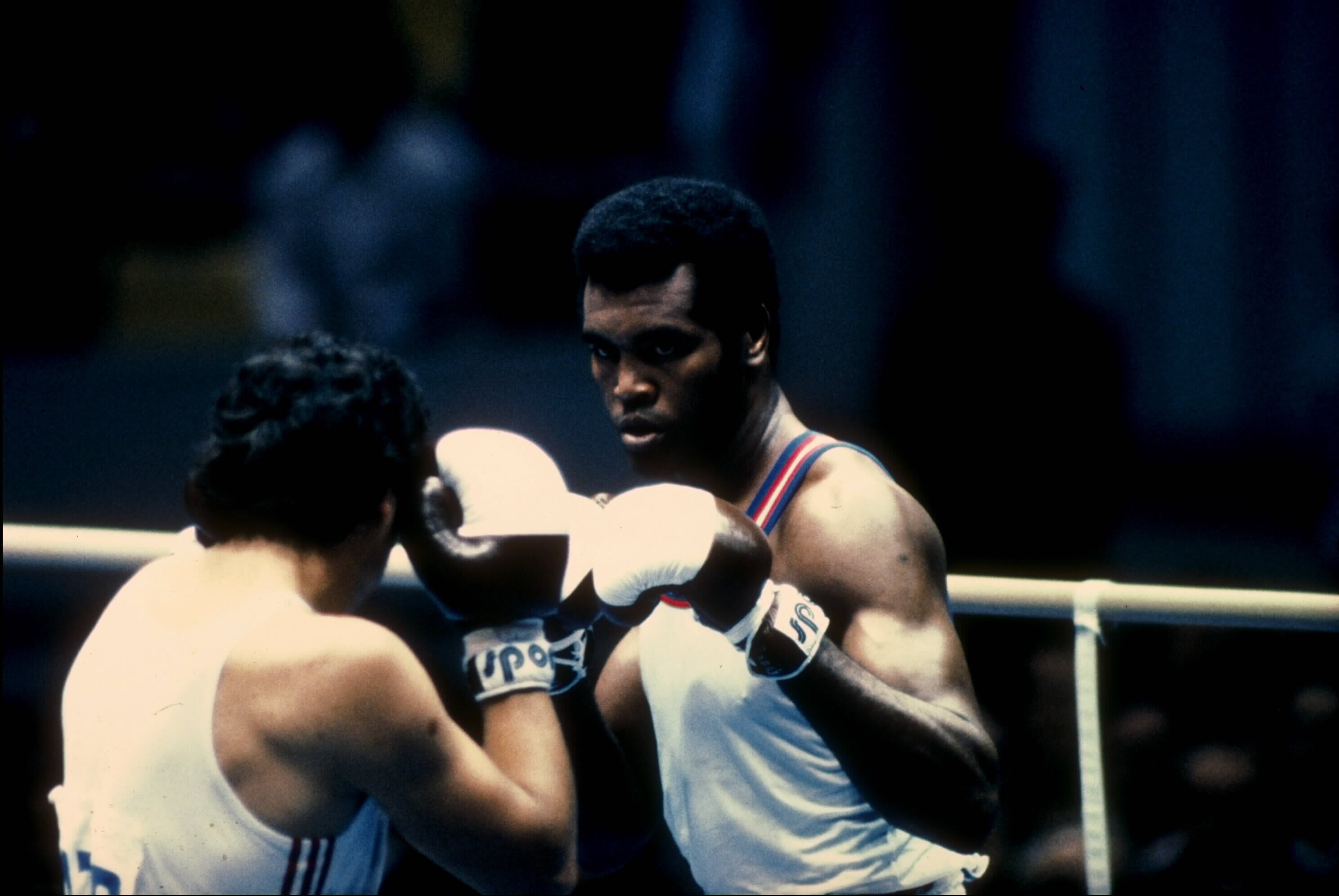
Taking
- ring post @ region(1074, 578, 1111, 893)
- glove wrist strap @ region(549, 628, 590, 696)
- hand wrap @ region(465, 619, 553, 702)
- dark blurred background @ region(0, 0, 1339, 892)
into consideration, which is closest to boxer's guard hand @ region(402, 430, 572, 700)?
hand wrap @ region(465, 619, 553, 702)

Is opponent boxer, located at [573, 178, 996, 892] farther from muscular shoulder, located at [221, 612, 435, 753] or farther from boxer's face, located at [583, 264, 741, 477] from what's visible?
muscular shoulder, located at [221, 612, 435, 753]

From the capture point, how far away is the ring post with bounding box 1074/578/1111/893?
2307mm

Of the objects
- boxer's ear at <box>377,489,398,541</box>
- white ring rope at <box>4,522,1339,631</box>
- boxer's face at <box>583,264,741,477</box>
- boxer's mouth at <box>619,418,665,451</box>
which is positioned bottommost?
white ring rope at <box>4,522,1339,631</box>

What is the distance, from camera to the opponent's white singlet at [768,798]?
2158 millimetres

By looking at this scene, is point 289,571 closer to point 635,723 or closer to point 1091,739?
point 635,723

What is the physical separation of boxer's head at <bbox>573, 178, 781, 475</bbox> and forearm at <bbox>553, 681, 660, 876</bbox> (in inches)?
16.1

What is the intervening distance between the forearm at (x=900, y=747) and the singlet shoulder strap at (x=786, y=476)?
11.7 inches

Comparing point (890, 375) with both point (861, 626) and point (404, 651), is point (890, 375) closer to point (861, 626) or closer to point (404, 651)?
point (861, 626)

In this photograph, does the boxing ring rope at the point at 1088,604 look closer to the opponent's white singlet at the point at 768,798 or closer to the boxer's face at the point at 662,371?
the opponent's white singlet at the point at 768,798

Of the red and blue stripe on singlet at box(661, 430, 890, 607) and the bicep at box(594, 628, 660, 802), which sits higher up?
the red and blue stripe on singlet at box(661, 430, 890, 607)

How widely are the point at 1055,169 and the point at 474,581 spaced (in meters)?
4.06

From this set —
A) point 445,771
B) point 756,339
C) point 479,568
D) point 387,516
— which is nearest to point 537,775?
point 445,771

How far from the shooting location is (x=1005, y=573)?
3490 millimetres

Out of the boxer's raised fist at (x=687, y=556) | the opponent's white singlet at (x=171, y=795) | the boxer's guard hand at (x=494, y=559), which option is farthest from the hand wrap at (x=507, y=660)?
the opponent's white singlet at (x=171, y=795)
